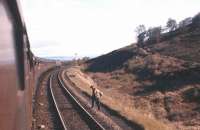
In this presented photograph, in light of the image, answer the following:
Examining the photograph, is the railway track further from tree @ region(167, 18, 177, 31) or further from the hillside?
tree @ region(167, 18, 177, 31)

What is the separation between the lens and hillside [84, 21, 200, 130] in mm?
33281

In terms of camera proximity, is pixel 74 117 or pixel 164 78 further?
pixel 164 78

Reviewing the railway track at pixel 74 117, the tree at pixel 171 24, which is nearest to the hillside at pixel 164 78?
the railway track at pixel 74 117

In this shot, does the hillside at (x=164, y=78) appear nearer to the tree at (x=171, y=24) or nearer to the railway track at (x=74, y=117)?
the railway track at (x=74, y=117)

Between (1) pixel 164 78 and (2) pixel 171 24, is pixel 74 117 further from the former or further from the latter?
(2) pixel 171 24

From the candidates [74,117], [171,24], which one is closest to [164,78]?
[74,117]

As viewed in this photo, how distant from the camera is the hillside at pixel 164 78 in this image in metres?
33.3

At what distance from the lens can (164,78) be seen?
183ft

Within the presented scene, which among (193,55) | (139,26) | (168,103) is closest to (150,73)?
(193,55)

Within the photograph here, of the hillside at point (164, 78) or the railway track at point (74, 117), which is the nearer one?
the railway track at point (74, 117)

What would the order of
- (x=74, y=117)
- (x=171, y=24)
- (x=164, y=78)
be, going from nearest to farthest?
(x=74, y=117)
(x=164, y=78)
(x=171, y=24)

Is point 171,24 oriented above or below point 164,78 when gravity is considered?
above

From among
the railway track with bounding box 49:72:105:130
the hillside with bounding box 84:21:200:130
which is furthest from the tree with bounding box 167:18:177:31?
the railway track with bounding box 49:72:105:130

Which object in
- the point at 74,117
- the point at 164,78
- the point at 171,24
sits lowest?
the point at 74,117
